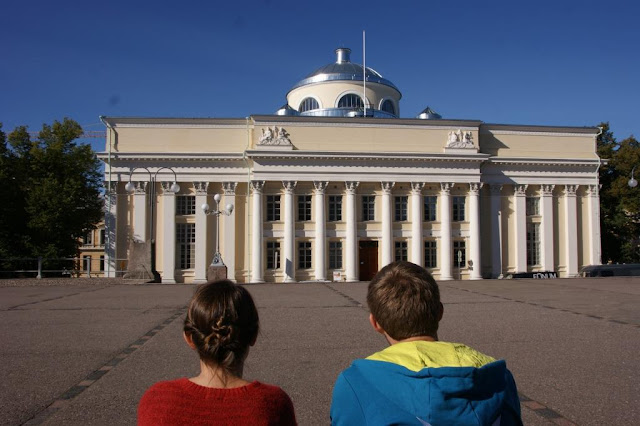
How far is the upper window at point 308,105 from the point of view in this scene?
1914 inches

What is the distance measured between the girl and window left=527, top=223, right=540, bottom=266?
42.6 m

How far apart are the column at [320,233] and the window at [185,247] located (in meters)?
8.43

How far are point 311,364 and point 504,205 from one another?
36.6m

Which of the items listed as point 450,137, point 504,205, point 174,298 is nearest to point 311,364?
point 174,298

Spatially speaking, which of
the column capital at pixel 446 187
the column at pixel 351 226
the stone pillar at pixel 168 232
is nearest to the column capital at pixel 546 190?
the column capital at pixel 446 187

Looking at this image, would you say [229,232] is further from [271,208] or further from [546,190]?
[546,190]

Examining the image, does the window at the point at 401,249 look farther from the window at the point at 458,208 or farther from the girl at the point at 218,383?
the girl at the point at 218,383

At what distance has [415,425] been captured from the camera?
211 centimetres

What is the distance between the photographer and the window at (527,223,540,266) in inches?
1655

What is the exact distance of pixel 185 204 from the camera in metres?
39.1

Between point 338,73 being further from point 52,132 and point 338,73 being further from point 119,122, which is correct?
point 52,132

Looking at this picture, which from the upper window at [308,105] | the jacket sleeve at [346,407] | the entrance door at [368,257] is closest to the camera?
the jacket sleeve at [346,407]

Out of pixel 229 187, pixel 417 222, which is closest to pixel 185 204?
pixel 229 187

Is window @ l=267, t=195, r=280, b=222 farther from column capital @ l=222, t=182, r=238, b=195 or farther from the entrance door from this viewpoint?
the entrance door
